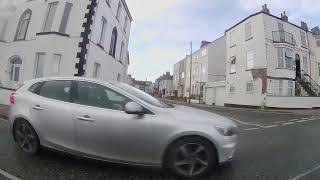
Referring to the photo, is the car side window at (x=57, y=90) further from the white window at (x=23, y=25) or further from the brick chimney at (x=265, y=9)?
the brick chimney at (x=265, y=9)

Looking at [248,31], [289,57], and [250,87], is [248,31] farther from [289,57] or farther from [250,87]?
[250,87]

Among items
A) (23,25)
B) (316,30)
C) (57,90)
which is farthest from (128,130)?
(316,30)

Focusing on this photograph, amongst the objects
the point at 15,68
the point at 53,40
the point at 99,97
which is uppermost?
the point at 53,40

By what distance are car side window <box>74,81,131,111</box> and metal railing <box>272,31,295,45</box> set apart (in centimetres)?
2849

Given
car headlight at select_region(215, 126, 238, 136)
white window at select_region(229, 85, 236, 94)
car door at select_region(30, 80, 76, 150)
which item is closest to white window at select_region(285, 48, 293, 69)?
white window at select_region(229, 85, 236, 94)

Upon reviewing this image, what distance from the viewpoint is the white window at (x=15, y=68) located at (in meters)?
21.0

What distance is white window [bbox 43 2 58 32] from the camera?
20464mm

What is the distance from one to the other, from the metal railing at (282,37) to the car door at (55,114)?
2850 centimetres

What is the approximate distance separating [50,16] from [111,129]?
1731 cm

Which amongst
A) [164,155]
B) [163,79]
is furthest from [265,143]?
[163,79]

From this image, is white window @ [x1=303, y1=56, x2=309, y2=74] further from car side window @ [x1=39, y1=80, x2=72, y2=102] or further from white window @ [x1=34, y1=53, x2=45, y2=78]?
car side window @ [x1=39, y1=80, x2=72, y2=102]

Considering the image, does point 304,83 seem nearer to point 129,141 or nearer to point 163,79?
point 129,141

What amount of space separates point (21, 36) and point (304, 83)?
25083 millimetres

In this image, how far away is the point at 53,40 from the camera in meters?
19.3
